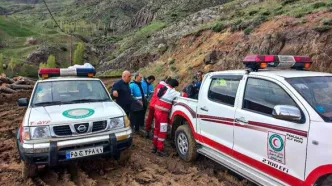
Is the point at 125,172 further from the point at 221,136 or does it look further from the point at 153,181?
the point at 221,136

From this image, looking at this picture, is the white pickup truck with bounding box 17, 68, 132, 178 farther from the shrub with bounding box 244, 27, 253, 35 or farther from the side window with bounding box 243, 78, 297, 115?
the shrub with bounding box 244, 27, 253, 35

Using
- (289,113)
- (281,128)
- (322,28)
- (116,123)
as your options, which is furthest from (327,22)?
(116,123)

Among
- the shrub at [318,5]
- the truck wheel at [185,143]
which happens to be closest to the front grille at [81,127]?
the truck wheel at [185,143]

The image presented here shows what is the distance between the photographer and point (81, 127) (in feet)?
16.1

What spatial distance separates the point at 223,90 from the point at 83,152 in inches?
97.9

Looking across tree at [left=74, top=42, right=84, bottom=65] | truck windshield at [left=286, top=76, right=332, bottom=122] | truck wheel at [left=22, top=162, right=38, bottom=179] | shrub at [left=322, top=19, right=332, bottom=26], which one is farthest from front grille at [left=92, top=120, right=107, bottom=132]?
tree at [left=74, top=42, right=84, bottom=65]

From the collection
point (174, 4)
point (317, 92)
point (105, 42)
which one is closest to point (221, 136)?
point (317, 92)

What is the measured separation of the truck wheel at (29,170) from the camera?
489 cm

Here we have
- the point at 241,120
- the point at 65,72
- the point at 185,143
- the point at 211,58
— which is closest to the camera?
the point at 241,120

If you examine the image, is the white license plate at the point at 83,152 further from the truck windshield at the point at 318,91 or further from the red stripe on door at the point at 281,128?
the truck windshield at the point at 318,91

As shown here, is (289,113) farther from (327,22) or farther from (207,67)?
(207,67)

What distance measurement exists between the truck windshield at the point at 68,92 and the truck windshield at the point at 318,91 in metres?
3.78

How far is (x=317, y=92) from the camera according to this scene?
12.4 feet

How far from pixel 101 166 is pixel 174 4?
48.9 metres
